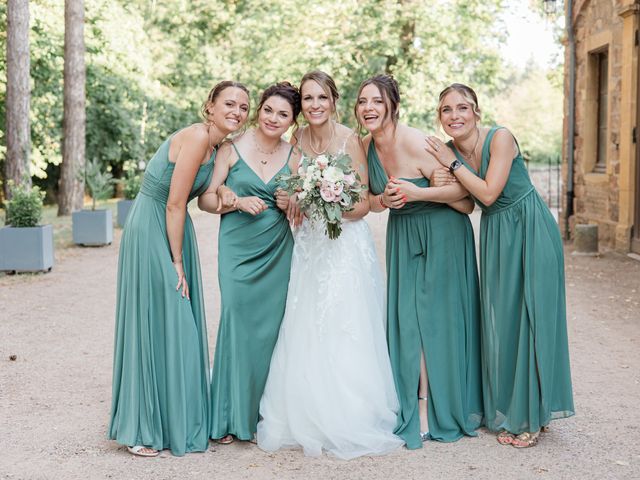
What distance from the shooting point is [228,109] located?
452cm

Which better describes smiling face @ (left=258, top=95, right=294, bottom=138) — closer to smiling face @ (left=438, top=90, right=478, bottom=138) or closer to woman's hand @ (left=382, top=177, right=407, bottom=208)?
woman's hand @ (left=382, top=177, right=407, bottom=208)

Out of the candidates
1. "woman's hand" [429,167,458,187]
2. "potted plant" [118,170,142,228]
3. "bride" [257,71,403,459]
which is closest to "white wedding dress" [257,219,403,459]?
"bride" [257,71,403,459]

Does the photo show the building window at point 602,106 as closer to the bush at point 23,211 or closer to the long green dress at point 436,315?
the bush at point 23,211

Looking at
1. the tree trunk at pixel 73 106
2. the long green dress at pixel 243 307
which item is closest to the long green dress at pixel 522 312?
the long green dress at pixel 243 307

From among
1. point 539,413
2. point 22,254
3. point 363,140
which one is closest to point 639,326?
point 539,413

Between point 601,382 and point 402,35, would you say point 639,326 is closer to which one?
point 601,382

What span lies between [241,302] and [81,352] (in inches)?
111

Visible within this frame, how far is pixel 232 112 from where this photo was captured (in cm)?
452

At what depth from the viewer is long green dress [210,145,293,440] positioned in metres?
4.62

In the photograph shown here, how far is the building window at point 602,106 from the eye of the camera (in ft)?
46.6

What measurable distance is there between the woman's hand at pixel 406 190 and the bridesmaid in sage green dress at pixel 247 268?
61 centimetres

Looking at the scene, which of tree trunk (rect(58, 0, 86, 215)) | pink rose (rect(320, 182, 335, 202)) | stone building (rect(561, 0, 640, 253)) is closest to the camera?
pink rose (rect(320, 182, 335, 202))

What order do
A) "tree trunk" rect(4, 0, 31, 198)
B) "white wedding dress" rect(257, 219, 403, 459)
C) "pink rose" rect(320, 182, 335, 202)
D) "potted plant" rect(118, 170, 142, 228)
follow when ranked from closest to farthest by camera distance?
"pink rose" rect(320, 182, 335, 202)
"white wedding dress" rect(257, 219, 403, 459)
"tree trunk" rect(4, 0, 31, 198)
"potted plant" rect(118, 170, 142, 228)

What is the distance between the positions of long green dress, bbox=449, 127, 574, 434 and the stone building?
8.18 m
